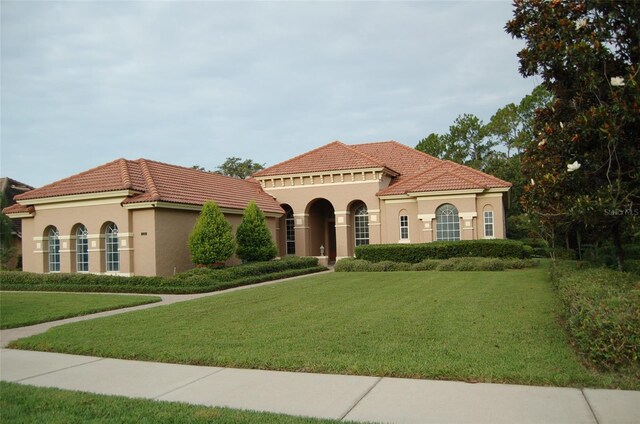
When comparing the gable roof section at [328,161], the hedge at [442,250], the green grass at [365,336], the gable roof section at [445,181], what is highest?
the gable roof section at [328,161]

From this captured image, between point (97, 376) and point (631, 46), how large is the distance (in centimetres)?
1178

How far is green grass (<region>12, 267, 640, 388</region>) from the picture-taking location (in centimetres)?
666

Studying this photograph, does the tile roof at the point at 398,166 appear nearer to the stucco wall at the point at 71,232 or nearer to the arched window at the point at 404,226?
the arched window at the point at 404,226

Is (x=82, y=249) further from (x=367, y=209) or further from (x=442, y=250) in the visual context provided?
(x=442, y=250)

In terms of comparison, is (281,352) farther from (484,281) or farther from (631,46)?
(484,281)

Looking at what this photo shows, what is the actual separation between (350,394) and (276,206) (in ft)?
83.3

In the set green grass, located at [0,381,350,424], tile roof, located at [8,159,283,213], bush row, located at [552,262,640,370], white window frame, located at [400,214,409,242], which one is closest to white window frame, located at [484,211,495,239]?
white window frame, located at [400,214,409,242]

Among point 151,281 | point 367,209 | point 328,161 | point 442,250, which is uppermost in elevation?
point 328,161

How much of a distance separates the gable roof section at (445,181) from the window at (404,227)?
5.18 ft

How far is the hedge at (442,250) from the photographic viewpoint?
2369 cm

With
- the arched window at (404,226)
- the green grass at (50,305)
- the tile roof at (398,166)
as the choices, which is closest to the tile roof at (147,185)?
the tile roof at (398,166)

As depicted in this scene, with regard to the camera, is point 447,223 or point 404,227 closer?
point 447,223

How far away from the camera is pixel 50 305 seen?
1450cm

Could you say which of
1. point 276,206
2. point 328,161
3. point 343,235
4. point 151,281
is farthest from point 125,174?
point 343,235
